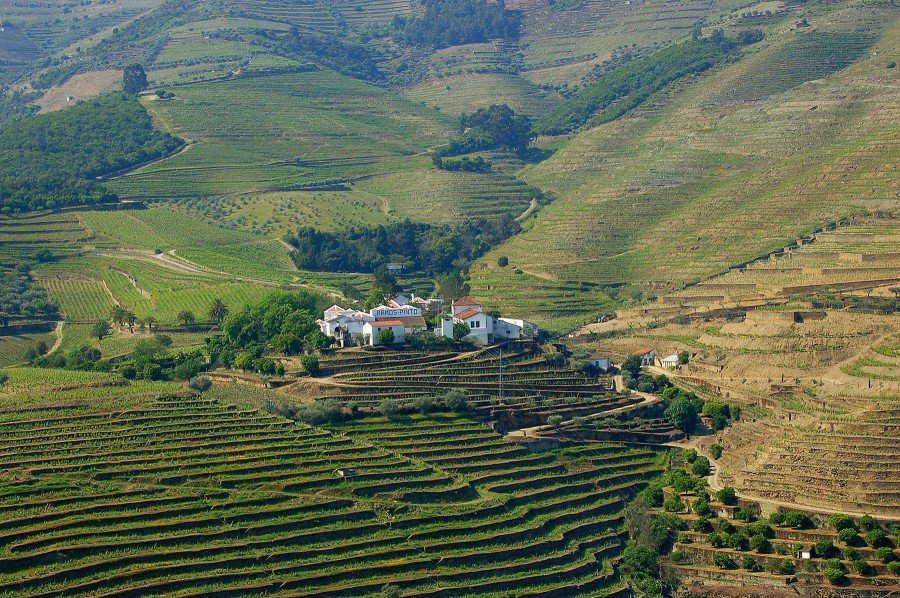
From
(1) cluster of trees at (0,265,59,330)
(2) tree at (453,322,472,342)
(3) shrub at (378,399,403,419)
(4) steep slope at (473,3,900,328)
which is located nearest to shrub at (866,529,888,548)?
(3) shrub at (378,399,403,419)

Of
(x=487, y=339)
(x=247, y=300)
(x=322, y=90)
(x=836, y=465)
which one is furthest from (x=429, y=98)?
(x=836, y=465)

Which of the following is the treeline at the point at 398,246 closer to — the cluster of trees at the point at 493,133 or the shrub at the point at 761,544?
the cluster of trees at the point at 493,133

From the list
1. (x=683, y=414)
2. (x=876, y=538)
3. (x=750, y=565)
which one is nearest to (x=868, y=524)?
(x=876, y=538)

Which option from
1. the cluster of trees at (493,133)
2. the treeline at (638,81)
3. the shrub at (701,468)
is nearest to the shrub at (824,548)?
the shrub at (701,468)

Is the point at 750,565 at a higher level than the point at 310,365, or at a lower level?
lower

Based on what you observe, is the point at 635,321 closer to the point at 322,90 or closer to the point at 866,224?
the point at 866,224

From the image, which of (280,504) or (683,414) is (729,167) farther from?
(280,504)
